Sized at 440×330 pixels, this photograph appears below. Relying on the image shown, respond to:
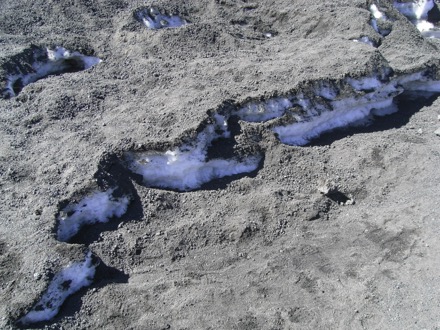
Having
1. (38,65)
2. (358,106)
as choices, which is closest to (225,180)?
(358,106)

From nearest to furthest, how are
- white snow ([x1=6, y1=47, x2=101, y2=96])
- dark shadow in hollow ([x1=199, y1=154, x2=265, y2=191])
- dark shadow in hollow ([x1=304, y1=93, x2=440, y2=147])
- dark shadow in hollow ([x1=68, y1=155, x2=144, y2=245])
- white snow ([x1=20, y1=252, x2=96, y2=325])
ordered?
white snow ([x1=20, y1=252, x2=96, y2=325]) < dark shadow in hollow ([x1=68, y1=155, x2=144, y2=245]) < dark shadow in hollow ([x1=199, y1=154, x2=265, y2=191]) < dark shadow in hollow ([x1=304, y1=93, x2=440, y2=147]) < white snow ([x1=6, y1=47, x2=101, y2=96])

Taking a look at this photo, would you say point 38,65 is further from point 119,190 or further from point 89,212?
point 89,212

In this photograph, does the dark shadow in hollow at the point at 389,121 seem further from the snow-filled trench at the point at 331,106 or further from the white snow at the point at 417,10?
the white snow at the point at 417,10

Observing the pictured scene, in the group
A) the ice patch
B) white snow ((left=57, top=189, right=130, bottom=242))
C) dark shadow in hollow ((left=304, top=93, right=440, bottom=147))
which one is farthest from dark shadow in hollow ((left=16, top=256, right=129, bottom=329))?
the ice patch

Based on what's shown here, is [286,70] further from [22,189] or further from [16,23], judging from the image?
[16,23]

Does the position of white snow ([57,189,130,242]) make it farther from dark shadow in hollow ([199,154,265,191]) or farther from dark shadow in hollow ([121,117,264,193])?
dark shadow in hollow ([199,154,265,191])

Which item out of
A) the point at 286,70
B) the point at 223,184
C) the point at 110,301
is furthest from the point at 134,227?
the point at 286,70

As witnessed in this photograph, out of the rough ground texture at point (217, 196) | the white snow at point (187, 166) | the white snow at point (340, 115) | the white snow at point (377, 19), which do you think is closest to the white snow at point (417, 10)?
the white snow at point (377, 19)
